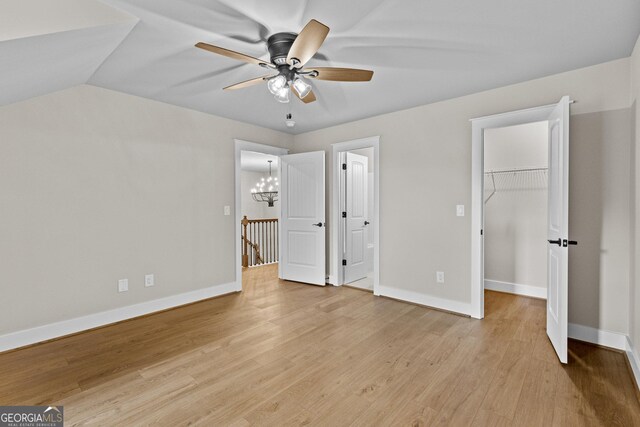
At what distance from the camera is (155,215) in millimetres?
3547

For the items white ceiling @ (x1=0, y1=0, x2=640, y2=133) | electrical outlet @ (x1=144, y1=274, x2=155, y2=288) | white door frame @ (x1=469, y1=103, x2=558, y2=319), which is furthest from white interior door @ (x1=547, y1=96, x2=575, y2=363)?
electrical outlet @ (x1=144, y1=274, x2=155, y2=288)

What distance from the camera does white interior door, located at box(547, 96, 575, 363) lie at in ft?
7.57

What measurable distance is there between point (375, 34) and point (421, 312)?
2.86m

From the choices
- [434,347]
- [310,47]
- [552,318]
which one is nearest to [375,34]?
[310,47]

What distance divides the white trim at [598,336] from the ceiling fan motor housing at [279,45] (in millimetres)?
3420

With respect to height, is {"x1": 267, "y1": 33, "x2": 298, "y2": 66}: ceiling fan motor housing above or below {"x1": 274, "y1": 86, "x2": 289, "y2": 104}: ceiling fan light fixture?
above

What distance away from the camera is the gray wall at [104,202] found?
2.68 meters

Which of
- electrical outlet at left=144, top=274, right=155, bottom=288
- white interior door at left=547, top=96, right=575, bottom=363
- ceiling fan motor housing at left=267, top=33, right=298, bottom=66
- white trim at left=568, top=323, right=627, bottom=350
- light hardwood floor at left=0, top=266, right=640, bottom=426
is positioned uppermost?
ceiling fan motor housing at left=267, top=33, right=298, bottom=66

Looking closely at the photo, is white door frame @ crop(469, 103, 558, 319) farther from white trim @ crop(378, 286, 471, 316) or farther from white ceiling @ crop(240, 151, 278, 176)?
white ceiling @ crop(240, 151, 278, 176)

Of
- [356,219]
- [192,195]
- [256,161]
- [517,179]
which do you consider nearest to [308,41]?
[192,195]

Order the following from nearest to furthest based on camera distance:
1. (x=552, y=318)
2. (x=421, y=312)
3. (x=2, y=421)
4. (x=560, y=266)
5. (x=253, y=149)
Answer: (x=2, y=421), (x=560, y=266), (x=552, y=318), (x=421, y=312), (x=253, y=149)

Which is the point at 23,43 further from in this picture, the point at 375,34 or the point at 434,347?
the point at 434,347

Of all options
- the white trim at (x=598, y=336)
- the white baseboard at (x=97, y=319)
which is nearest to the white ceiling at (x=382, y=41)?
the white baseboard at (x=97, y=319)

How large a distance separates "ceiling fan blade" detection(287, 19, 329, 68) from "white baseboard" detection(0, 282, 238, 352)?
3.08 m
